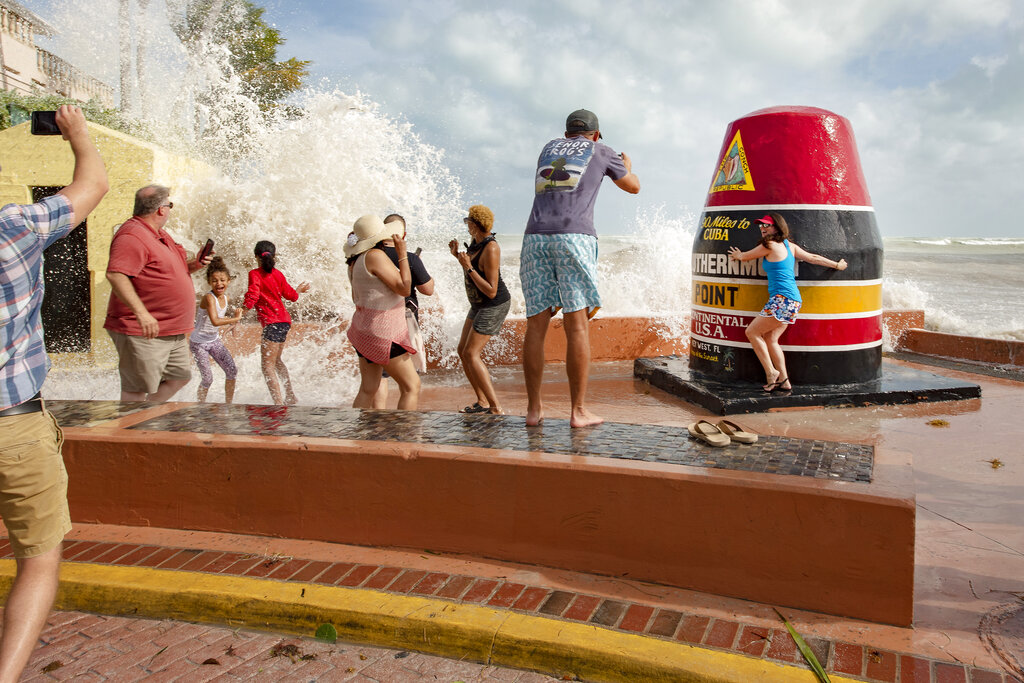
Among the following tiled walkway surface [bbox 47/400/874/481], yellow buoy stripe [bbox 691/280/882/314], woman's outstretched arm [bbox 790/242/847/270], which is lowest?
tiled walkway surface [bbox 47/400/874/481]

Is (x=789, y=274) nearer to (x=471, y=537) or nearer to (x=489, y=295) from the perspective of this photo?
(x=489, y=295)

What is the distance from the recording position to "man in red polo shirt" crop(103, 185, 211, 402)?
449 cm

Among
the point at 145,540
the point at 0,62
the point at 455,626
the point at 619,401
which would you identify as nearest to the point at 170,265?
the point at 145,540

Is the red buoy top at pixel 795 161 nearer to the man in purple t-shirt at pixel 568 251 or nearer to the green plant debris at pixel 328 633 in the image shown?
the man in purple t-shirt at pixel 568 251

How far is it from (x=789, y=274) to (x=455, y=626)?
4368 mm

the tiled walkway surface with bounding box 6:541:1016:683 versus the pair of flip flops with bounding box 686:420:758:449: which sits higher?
the pair of flip flops with bounding box 686:420:758:449

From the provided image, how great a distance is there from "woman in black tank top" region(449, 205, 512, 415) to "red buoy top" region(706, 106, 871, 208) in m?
2.43

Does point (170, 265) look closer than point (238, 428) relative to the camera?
No

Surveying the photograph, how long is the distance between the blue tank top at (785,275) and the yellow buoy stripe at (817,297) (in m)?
0.21

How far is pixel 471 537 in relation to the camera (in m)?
3.35

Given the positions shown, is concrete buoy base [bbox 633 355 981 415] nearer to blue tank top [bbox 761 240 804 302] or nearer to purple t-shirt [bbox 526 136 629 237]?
blue tank top [bbox 761 240 804 302]

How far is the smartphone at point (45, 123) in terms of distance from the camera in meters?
2.72

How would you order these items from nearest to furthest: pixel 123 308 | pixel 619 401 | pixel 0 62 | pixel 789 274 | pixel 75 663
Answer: pixel 75 663 → pixel 123 308 → pixel 789 274 → pixel 619 401 → pixel 0 62

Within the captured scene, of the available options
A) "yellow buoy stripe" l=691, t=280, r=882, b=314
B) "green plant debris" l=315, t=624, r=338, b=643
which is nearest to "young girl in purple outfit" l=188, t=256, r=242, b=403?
"green plant debris" l=315, t=624, r=338, b=643
